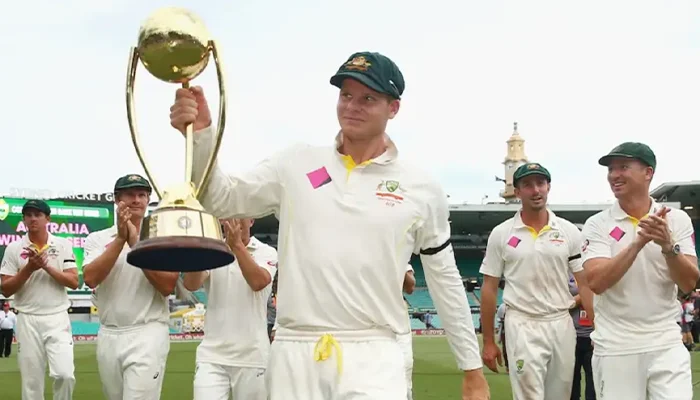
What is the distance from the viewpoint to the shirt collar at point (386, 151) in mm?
3682

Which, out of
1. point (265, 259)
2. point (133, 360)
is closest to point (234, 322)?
point (265, 259)

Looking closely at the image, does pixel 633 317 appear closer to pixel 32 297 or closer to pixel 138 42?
pixel 138 42

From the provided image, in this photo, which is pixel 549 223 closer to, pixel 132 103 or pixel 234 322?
pixel 234 322

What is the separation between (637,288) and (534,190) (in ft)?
5.57

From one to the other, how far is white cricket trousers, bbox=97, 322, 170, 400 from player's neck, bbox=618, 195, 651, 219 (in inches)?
138

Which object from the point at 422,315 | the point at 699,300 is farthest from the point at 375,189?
the point at 422,315

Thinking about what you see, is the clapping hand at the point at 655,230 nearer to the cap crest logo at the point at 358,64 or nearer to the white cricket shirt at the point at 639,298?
the white cricket shirt at the point at 639,298

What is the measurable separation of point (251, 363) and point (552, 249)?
2.71 metres

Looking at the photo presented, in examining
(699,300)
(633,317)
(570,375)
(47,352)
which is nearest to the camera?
(633,317)

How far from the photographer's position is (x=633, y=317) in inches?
228

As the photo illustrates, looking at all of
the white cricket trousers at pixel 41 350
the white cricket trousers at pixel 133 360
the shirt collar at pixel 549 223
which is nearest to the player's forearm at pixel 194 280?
the white cricket trousers at pixel 133 360

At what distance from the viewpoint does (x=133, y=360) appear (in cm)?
632

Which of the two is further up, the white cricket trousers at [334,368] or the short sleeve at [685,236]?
the short sleeve at [685,236]

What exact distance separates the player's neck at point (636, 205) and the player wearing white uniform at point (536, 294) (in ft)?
4.05
